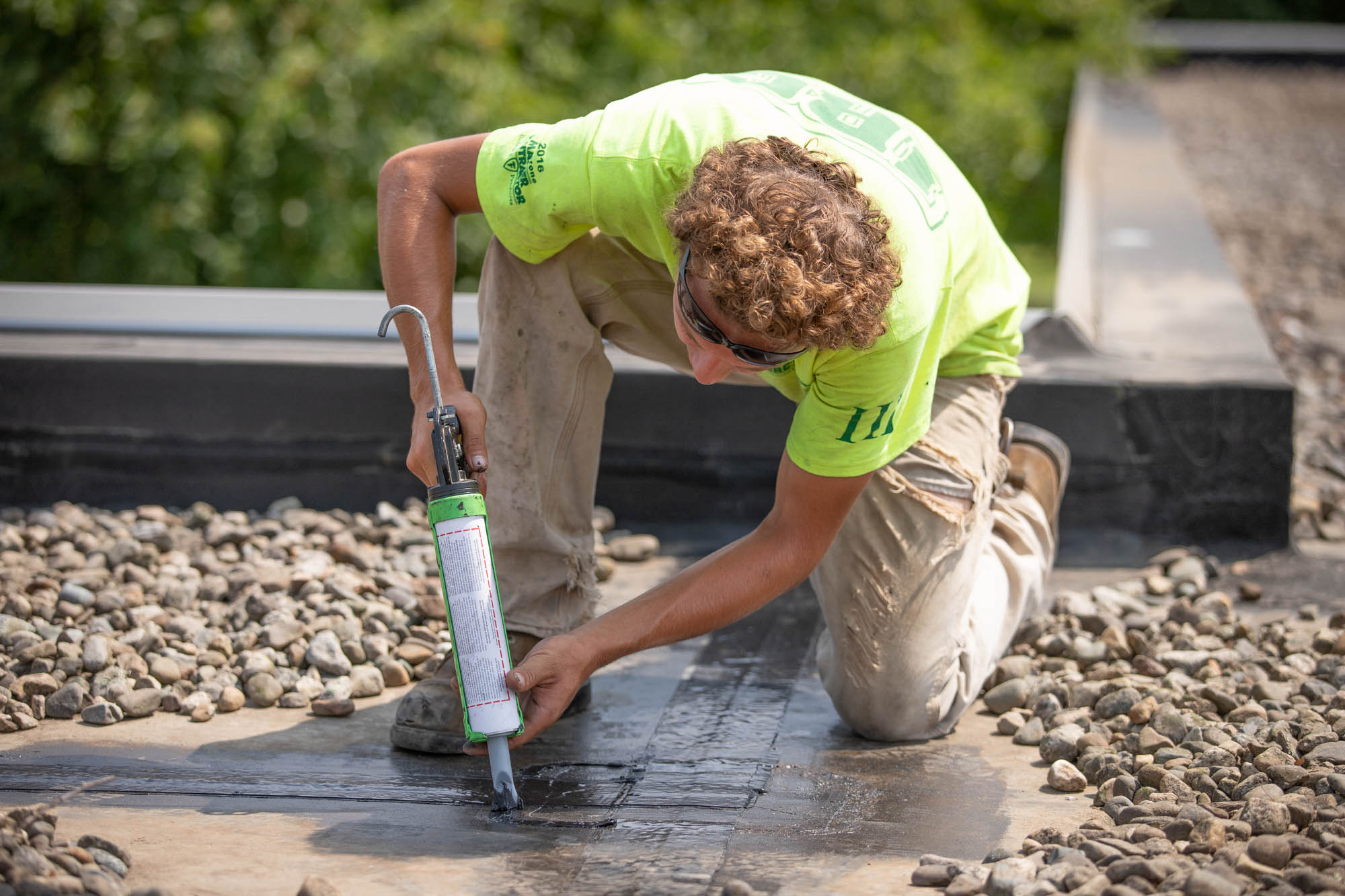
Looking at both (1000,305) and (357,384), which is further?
(357,384)

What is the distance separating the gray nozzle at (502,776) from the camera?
81.3 inches

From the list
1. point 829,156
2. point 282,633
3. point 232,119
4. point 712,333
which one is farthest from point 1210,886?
point 232,119

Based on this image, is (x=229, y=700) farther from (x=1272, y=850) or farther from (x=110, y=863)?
(x=1272, y=850)

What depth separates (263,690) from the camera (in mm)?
2566

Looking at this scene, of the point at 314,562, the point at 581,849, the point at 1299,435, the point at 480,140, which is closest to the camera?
the point at 581,849

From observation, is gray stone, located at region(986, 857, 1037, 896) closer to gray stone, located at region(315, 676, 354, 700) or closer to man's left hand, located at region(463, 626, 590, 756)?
man's left hand, located at region(463, 626, 590, 756)

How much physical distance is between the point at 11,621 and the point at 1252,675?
2.57 m

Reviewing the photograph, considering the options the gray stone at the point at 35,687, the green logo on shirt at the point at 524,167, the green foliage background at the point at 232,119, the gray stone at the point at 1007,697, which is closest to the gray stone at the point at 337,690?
the gray stone at the point at 35,687

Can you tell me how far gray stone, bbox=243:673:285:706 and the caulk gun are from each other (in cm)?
71

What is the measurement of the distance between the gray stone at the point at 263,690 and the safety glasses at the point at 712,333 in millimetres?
1216

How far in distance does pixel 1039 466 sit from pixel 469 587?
5.12ft

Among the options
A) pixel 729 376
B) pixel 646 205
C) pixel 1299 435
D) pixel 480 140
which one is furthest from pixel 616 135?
pixel 1299 435

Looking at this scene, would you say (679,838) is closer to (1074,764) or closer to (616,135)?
(1074,764)

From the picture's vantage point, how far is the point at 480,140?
7.61 feet
